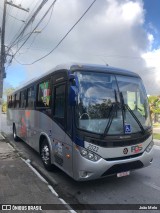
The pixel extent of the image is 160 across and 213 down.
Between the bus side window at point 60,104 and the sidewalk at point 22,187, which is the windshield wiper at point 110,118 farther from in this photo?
the sidewalk at point 22,187

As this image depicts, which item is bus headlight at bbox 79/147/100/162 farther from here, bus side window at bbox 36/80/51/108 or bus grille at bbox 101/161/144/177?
bus side window at bbox 36/80/51/108

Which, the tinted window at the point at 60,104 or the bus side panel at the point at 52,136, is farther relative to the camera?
the tinted window at the point at 60,104

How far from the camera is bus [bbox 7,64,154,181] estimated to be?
491 centimetres

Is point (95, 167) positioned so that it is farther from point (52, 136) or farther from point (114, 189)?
point (52, 136)

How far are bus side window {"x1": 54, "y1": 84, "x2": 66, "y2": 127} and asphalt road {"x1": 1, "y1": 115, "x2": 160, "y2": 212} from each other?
1.55 metres

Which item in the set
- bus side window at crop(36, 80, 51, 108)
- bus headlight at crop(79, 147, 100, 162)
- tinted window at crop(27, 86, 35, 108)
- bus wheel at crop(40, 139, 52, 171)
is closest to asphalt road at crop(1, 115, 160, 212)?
bus wheel at crop(40, 139, 52, 171)

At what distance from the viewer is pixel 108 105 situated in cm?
527

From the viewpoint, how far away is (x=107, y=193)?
5.28 metres

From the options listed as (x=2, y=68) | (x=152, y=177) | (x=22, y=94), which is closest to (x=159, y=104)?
(x=2, y=68)

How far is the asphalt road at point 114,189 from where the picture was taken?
489 centimetres

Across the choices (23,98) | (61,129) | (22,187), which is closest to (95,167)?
(61,129)

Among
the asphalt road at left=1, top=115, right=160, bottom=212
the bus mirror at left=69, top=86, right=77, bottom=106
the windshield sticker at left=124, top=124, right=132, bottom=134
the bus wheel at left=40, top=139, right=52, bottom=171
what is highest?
the bus mirror at left=69, top=86, right=77, bottom=106

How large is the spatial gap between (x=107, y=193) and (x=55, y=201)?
1221 millimetres

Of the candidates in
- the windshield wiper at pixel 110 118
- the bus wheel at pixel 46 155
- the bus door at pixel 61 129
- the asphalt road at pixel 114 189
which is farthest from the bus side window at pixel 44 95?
the windshield wiper at pixel 110 118
